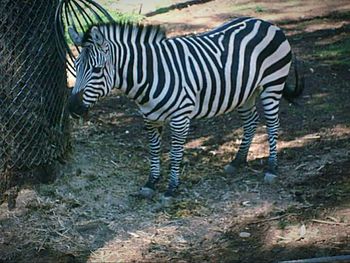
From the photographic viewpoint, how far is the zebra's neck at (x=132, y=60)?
5.95 metres

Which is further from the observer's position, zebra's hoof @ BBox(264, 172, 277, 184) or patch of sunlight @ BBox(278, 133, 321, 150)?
patch of sunlight @ BBox(278, 133, 321, 150)

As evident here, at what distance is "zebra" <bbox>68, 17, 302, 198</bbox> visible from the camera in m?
5.79

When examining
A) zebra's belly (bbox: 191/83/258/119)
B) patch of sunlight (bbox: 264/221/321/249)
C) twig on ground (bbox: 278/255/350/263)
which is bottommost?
patch of sunlight (bbox: 264/221/321/249)

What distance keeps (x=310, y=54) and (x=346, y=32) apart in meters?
1.21

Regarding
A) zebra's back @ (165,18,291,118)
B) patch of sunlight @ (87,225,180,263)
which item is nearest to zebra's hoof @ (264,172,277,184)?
zebra's back @ (165,18,291,118)

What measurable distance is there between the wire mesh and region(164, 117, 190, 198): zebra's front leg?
117 centimetres

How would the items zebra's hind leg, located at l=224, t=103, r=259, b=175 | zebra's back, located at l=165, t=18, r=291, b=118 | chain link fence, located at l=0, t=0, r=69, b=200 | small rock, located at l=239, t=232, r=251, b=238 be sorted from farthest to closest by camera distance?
zebra's hind leg, located at l=224, t=103, r=259, b=175
zebra's back, located at l=165, t=18, r=291, b=118
chain link fence, located at l=0, t=0, r=69, b=200
small rock, located at l=239, t=232, r=251, b=238

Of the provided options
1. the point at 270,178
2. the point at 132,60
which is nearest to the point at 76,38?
the point at 132,60

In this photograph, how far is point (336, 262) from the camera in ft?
16.0

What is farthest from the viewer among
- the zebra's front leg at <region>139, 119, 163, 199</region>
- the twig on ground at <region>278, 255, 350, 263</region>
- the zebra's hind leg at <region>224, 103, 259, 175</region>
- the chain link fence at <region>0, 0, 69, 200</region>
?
the zebra's hind leg at <region>224, 103, 259, 175</region>

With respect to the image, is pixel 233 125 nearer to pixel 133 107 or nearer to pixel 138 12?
pixel 133 107

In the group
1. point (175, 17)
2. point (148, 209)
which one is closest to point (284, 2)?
point (175, 17)

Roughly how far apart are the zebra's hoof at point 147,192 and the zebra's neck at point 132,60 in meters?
0.87

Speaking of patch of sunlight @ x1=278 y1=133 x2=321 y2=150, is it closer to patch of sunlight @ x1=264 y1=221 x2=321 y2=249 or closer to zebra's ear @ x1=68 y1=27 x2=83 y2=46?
patch of sunlight @ x1=264 y1=221 x2=321 y2=249
